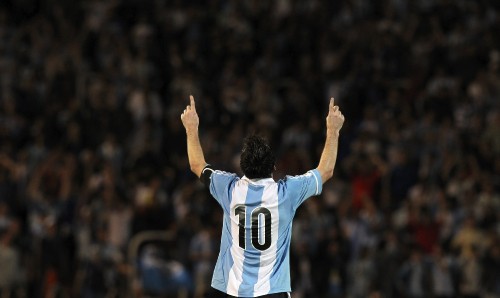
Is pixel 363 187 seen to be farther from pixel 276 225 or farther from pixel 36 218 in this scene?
pixel 276 225

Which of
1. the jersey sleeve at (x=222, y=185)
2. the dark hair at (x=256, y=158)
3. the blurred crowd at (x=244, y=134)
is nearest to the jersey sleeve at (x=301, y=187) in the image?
the dark hair at (x=256, y=158)

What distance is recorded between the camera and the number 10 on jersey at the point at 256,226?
7.61 m

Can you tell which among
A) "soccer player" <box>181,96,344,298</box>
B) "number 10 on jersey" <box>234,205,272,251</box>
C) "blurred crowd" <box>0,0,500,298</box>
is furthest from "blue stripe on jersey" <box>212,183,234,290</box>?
"blurred crowd" <box>0,0,500,298</box>

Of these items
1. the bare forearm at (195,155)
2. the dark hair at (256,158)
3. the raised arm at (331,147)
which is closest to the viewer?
the dark hair at (256,158)

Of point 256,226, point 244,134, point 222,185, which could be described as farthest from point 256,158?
point 244,134

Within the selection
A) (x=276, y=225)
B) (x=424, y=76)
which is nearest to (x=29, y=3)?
(x=424, y=76)

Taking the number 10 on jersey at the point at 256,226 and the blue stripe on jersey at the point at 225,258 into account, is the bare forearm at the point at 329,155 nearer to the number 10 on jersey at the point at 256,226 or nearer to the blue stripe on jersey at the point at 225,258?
the number 10 on jersey at the point at 256,226

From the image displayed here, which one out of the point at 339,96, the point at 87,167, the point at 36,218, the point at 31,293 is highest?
the point at 339,96

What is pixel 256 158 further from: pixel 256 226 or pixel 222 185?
pixel 256 226

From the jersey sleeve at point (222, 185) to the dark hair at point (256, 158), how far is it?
6.4 inches

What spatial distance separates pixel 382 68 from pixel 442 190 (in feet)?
12.8

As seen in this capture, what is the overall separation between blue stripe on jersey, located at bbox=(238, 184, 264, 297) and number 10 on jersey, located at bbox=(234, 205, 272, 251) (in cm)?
2

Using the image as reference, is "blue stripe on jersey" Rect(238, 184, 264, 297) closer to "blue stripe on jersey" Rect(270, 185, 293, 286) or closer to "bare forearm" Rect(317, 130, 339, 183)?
"blue stripe on jersey" Rect(270, 185, 293, 286)

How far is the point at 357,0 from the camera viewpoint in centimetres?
2270
